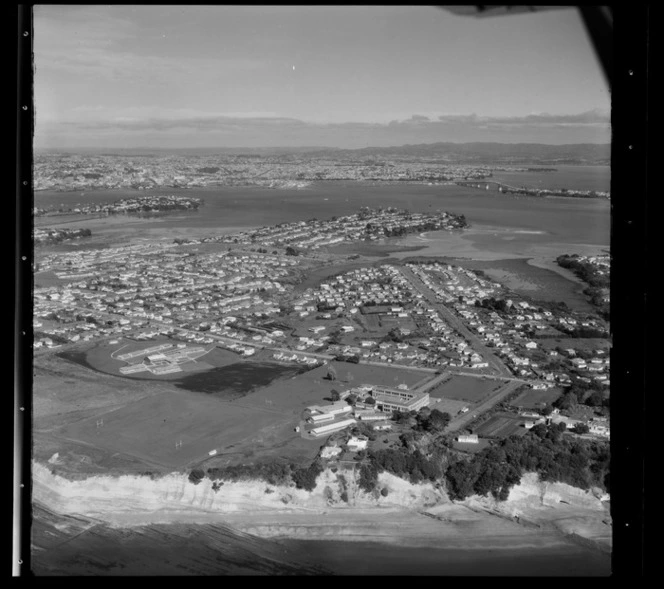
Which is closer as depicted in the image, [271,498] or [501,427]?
[271,498]

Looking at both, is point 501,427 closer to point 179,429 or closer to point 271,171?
point 179,429

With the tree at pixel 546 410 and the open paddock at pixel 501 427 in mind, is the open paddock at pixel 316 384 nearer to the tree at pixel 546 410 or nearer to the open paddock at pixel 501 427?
the open paddock at pixel 501 427

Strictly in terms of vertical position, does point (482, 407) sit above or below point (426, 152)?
below

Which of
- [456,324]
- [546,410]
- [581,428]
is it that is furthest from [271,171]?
[581,428]
